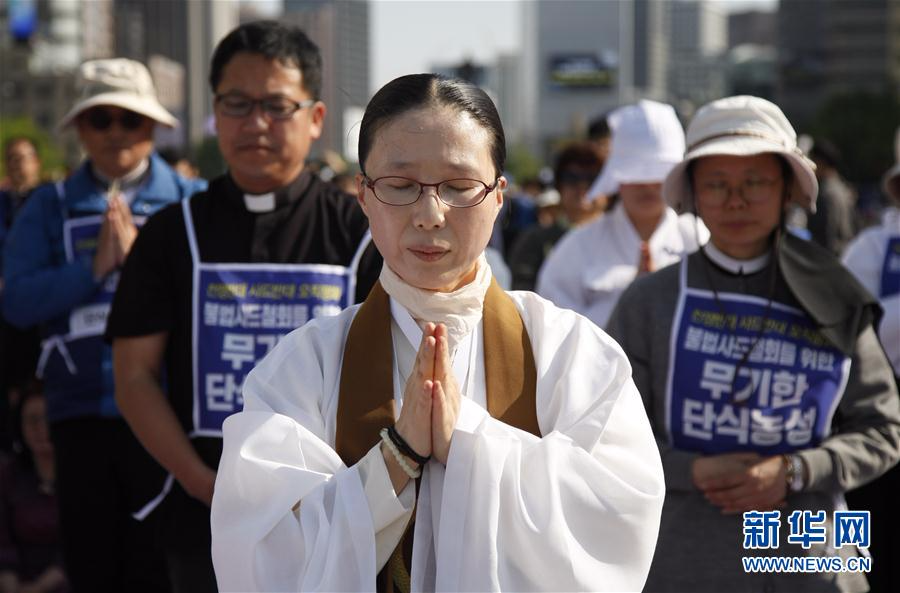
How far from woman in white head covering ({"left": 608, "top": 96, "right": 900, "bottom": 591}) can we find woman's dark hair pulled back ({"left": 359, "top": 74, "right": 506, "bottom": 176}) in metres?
1.32

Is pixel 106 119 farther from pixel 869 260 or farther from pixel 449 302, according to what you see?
pixel 869 260

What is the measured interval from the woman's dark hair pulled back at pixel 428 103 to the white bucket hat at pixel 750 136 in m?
1.30

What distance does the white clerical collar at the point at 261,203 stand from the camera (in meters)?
3.89

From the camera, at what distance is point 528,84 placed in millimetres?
121938

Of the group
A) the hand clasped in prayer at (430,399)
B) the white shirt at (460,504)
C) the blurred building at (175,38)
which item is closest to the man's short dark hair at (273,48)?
the white shirt at (460,504)

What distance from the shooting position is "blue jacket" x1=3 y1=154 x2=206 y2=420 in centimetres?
460

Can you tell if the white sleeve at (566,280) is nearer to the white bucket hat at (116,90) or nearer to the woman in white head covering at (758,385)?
the woman in white head covering at (758,385)

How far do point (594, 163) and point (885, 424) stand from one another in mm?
3317

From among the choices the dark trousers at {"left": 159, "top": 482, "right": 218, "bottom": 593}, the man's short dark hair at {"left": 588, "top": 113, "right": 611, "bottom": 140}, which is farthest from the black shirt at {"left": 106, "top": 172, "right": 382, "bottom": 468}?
the man's short dark hair at {"left": 588, "top": 113, "right": 611, "bottom": 140}

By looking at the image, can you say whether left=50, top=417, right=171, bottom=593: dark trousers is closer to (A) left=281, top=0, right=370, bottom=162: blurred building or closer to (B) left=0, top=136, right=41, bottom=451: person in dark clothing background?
(A) left=281, top=0, right=370, bottom=162: blurred building

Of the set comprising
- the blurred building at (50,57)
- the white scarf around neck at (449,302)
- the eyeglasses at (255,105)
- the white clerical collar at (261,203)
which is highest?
the blurred building at (50,57)

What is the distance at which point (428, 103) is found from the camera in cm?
262

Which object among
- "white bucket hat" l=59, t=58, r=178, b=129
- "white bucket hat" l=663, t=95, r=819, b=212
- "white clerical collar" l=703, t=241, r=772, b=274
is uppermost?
"white bucket hat" l=59, t=58, r=178, b=129

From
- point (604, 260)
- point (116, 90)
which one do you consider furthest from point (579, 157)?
point (116, 90)
